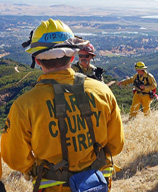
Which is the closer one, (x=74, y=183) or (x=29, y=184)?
(x=74, y=183)

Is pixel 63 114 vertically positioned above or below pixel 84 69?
above

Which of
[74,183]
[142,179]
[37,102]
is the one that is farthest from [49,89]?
[142,179]

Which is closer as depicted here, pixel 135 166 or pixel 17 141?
pixel 17 141

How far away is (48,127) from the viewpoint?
1.63 metres

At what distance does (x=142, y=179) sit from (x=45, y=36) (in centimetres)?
240

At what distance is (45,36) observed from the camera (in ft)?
5.62

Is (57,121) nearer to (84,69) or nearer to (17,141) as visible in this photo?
(17,141)

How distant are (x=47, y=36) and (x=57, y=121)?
0.64 metres

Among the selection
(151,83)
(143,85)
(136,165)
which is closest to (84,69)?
(136,165)

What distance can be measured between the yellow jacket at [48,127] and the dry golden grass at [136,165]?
1171 millimetres

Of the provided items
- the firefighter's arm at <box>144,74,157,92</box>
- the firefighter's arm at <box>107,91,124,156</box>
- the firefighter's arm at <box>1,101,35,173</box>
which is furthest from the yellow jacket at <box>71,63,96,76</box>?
the firefighter's arm at <box>1,101,35,173</box>

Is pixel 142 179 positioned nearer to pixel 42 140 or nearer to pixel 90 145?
pixel 90 145

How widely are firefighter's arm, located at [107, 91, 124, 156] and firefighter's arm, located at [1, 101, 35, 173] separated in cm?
69

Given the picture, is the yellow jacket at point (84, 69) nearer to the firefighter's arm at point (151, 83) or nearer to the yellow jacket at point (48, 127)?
the firefighter's arm at point (151, 83)
